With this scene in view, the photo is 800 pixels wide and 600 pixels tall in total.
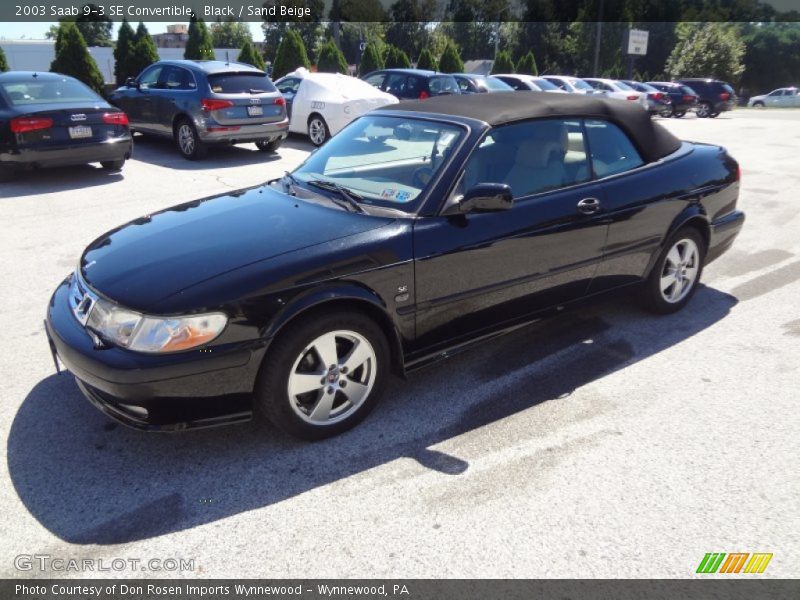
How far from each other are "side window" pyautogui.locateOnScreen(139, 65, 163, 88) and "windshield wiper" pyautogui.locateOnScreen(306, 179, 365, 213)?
351 inches

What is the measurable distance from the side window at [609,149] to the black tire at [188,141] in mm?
7880

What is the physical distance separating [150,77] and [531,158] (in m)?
9.91

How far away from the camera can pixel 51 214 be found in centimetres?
752

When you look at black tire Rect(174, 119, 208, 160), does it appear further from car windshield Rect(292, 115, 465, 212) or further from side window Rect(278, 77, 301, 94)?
car windshield Rect(292, 115, 465, 212)

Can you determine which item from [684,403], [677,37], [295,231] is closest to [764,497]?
[684,403]

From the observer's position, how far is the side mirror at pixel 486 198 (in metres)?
3.39

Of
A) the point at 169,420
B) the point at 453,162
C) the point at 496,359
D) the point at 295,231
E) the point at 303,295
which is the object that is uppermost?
the point at 453,162

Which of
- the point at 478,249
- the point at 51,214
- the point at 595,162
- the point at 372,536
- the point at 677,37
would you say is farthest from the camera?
the point at 677,37

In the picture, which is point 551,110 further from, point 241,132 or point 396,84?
point 396,84

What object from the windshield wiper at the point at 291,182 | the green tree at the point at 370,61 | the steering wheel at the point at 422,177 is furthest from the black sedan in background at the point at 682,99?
the steering wheel at the point at 422,177

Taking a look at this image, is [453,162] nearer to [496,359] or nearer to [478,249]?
[478,249]

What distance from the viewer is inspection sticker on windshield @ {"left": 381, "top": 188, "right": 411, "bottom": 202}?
3.58 m

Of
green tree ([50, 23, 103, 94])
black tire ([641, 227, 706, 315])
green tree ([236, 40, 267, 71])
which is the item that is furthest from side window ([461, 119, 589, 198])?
green tree ([236, 40, 267, 71])

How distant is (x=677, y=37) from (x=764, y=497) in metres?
62.9
